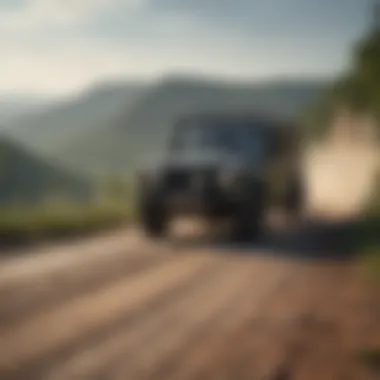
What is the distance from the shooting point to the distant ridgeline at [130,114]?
14.9ft

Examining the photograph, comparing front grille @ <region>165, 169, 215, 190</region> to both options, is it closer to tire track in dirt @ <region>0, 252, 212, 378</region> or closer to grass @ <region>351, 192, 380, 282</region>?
grass @ <region>351, 192, 380, 282</region>

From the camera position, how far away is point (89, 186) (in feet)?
15.7

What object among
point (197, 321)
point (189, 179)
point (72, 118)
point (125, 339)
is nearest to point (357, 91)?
point (197, 321)

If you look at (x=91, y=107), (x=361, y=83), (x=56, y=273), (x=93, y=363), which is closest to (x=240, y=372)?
(x=93, y=363)

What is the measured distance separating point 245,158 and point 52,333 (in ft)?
14.1

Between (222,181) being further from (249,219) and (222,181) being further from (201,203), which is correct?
(249,219)

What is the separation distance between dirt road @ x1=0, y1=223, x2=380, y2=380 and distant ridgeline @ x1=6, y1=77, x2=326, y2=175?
85cm

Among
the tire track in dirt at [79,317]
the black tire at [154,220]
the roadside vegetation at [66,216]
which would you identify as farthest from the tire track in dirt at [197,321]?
the black tire at [154,220]

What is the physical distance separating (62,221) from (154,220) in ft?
4.40

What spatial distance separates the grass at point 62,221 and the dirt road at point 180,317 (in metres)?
0.22

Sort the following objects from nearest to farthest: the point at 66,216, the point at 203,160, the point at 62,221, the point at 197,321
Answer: the point at 197,321
the point at 66,216
the point at 62,221
the point at 203,160

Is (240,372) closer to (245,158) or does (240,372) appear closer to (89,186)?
(89,186)

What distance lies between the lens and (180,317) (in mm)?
5234

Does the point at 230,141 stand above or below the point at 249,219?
above
